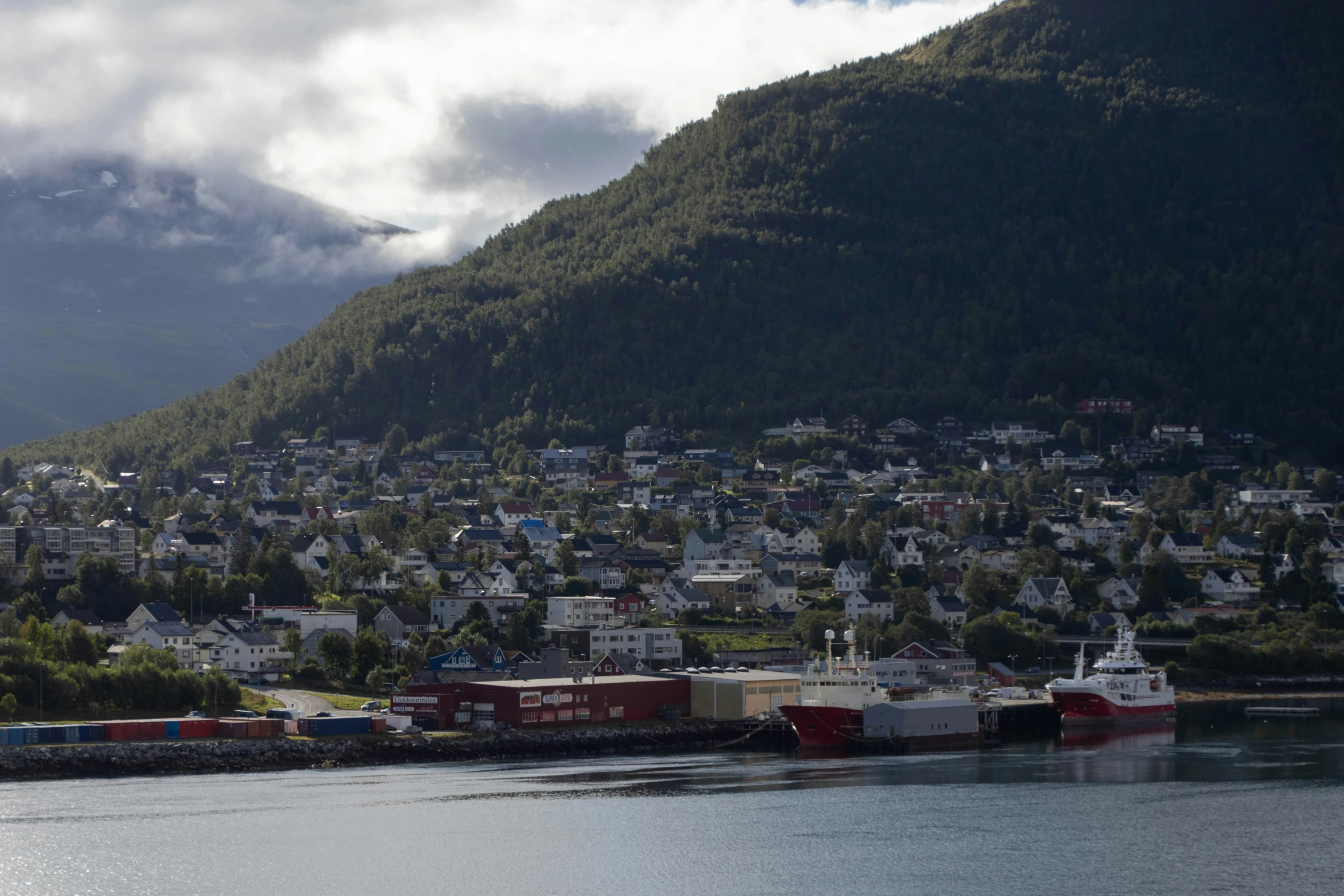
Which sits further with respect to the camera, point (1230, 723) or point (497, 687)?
point (1230, 723)

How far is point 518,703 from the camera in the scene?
2739 inches

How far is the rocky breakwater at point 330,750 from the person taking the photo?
60.6 m

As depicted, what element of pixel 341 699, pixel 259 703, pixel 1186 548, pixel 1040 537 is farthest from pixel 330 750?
pixel 1186 548

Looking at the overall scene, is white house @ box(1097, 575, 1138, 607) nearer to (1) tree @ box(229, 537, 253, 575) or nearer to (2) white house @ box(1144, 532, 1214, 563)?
(2) white house @ box(1144, 532, 1214, 563)

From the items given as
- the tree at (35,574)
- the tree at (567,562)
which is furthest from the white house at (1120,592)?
the tree at (35,574)

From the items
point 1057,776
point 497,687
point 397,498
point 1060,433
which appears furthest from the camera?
point 1060,433

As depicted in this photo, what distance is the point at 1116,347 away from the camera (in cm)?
17512

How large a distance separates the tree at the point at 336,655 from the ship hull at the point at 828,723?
1943 centimetres

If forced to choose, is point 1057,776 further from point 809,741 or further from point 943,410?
point 943,410

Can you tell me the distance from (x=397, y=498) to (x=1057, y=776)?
8179 cm

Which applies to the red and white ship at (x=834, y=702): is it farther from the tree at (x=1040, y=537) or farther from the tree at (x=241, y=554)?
the tree at (x=1040, y=537)

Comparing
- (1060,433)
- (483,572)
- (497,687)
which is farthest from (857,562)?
(1060,433)

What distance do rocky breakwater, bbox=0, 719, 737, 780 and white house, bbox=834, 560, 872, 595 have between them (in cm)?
3139

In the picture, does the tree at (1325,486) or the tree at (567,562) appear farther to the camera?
the tree at (1325,486)
